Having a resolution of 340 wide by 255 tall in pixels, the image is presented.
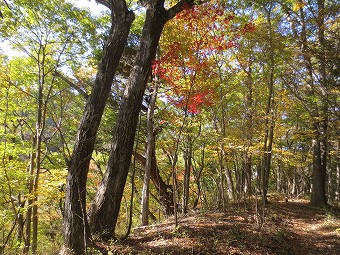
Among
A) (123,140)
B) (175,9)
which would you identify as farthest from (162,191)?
(175,9)

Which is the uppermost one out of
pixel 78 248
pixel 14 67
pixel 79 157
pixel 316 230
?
pixel 14 67

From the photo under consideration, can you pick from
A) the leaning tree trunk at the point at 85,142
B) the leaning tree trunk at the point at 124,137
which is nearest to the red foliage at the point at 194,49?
the leaning tree trunk at the point at 124,137

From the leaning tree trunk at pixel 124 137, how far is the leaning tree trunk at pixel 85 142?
50cm

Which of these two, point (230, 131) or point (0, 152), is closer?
point (0, 152)

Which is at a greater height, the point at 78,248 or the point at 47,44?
the point at 47,44

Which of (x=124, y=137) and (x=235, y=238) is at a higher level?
(x=124, y=137)

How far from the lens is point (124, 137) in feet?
16.4

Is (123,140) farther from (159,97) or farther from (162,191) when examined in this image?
(162,191)

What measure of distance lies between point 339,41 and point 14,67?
39.7 ft

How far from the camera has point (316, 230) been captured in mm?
Result: 7801

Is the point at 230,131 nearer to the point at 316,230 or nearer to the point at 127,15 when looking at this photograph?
the point at 316,230

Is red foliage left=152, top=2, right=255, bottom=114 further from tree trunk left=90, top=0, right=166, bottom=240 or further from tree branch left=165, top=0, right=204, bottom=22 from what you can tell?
tree trunk left=90, top=0, right=166, bottom=240

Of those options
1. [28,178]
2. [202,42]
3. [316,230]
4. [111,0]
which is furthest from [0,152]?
[316,230]

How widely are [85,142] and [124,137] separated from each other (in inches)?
35.0
